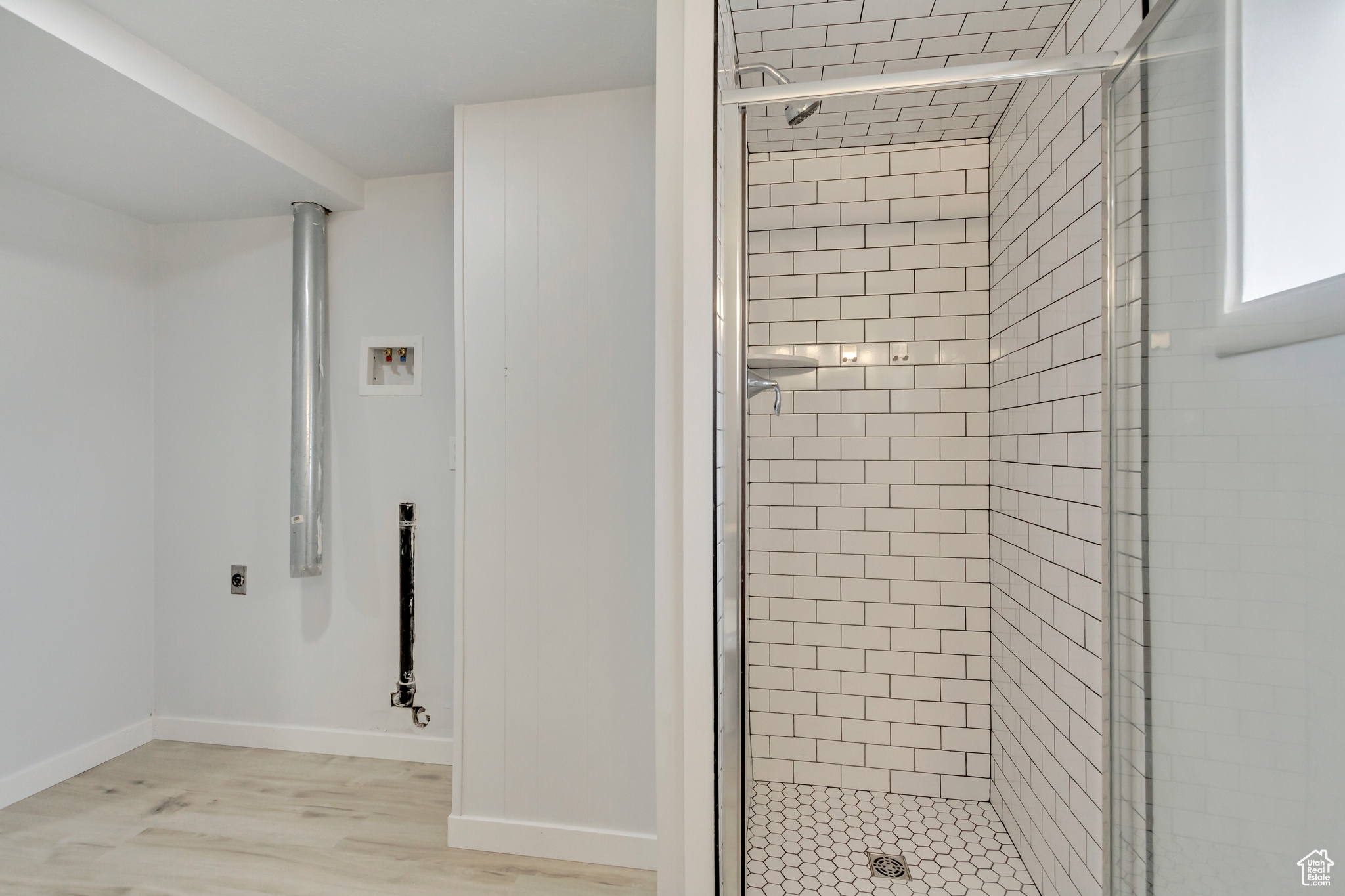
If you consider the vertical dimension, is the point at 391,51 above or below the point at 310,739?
above

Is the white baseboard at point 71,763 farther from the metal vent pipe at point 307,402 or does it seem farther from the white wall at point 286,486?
the metal vent pipe at point 307,402

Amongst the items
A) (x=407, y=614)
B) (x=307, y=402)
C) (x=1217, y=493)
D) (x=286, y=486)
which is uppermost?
(x=307, y=402)

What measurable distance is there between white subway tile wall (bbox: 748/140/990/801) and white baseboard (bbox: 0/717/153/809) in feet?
7.92

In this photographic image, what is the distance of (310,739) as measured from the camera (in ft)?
8.36

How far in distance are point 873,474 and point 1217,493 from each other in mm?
1261

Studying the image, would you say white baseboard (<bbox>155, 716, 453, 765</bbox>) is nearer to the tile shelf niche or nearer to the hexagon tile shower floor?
the hexagon tile shower floor

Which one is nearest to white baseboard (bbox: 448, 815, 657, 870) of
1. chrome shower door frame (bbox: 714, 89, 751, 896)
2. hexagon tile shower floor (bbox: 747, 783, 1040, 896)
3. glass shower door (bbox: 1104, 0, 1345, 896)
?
hexagon tile shower floor (bbox: 747, 783, 1040, 896)

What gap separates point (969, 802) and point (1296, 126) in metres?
2.03

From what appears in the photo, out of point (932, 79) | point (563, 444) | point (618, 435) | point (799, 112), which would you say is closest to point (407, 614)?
point (563, 444)

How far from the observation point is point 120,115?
1790 millimetres

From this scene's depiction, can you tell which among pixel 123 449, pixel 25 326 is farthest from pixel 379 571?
pixel 25 326

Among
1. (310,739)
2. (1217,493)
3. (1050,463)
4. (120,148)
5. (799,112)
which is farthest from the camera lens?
(310,739)

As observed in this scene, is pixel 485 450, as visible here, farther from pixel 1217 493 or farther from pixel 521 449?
pixel 1217 493

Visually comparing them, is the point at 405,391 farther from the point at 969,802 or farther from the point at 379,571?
the point at 969,802
